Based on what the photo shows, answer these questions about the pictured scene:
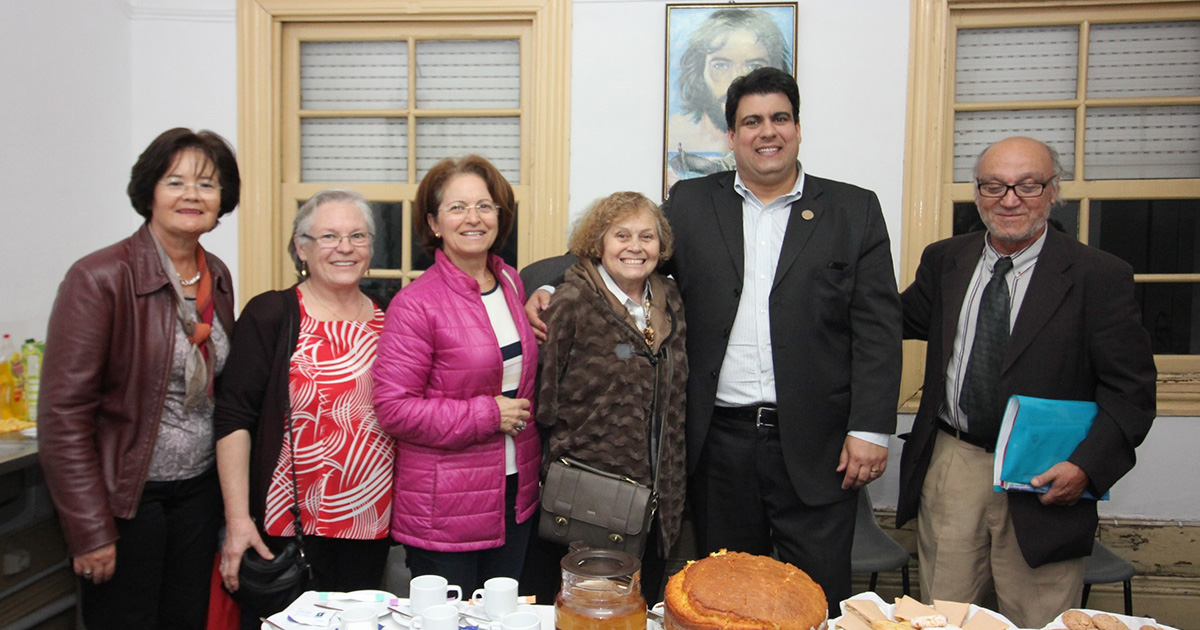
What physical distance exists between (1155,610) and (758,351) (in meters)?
2.47

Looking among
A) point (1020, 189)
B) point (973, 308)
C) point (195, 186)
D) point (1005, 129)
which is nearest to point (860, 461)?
point (973, 308)

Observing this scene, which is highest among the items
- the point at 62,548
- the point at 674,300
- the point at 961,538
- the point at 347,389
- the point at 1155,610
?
the point at 674,300

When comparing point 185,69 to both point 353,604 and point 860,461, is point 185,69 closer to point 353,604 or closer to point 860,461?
point 353,604

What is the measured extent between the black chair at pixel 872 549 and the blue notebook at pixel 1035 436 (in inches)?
25.8

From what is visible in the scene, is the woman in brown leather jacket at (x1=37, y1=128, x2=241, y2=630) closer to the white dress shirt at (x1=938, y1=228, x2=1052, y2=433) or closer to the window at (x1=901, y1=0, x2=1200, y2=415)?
the white dress shirt at (x1=938, y1=228, x2=1052, y2=433)

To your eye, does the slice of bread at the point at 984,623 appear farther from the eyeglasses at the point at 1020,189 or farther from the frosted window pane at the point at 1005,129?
the frosted window pane at the point at 1005,129

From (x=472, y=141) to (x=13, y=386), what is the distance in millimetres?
1977

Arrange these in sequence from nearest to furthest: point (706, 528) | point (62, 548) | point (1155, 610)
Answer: point (706, 528), point (62, 548), point (1155, 610)

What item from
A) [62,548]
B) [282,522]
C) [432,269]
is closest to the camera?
[282,522]

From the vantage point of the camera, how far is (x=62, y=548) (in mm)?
2404

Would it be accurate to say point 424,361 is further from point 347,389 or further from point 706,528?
point 706,528

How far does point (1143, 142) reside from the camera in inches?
127

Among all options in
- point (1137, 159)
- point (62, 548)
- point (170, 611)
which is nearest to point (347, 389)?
point (170, 611)

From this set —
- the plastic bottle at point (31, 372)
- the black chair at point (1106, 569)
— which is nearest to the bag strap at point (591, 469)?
the black chair at point (1106, 569)
